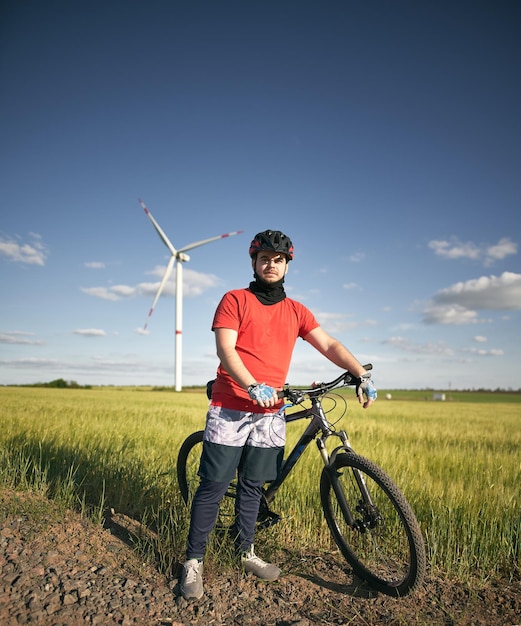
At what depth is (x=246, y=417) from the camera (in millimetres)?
3623

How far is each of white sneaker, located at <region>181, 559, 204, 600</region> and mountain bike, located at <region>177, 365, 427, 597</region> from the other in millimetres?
673

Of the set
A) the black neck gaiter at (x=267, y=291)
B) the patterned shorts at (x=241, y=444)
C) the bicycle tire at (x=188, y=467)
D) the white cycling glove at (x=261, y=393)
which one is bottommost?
the bicycle tire at (x=188, y=467)

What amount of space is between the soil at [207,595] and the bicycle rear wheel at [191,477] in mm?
755

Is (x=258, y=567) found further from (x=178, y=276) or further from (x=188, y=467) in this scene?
(x=178, y=276)

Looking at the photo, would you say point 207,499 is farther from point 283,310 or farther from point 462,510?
point 462,510

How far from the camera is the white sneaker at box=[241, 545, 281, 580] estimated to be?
354 centimetres

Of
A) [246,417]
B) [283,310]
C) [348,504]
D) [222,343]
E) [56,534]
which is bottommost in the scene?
[56,534]

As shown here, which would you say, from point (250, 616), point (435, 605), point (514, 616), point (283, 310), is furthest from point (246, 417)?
point (514, 616)

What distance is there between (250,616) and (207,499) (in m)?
0.83

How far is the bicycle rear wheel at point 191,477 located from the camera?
14.5ft

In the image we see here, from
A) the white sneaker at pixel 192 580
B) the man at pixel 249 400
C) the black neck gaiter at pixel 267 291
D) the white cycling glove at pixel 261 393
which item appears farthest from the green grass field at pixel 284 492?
the black neck gaiter at pixel 267 291

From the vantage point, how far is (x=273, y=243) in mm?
3613

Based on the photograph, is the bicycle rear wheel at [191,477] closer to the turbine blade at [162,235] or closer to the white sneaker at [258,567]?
the white sneaker at [258,567]

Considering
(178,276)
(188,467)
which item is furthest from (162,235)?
(188,467)
